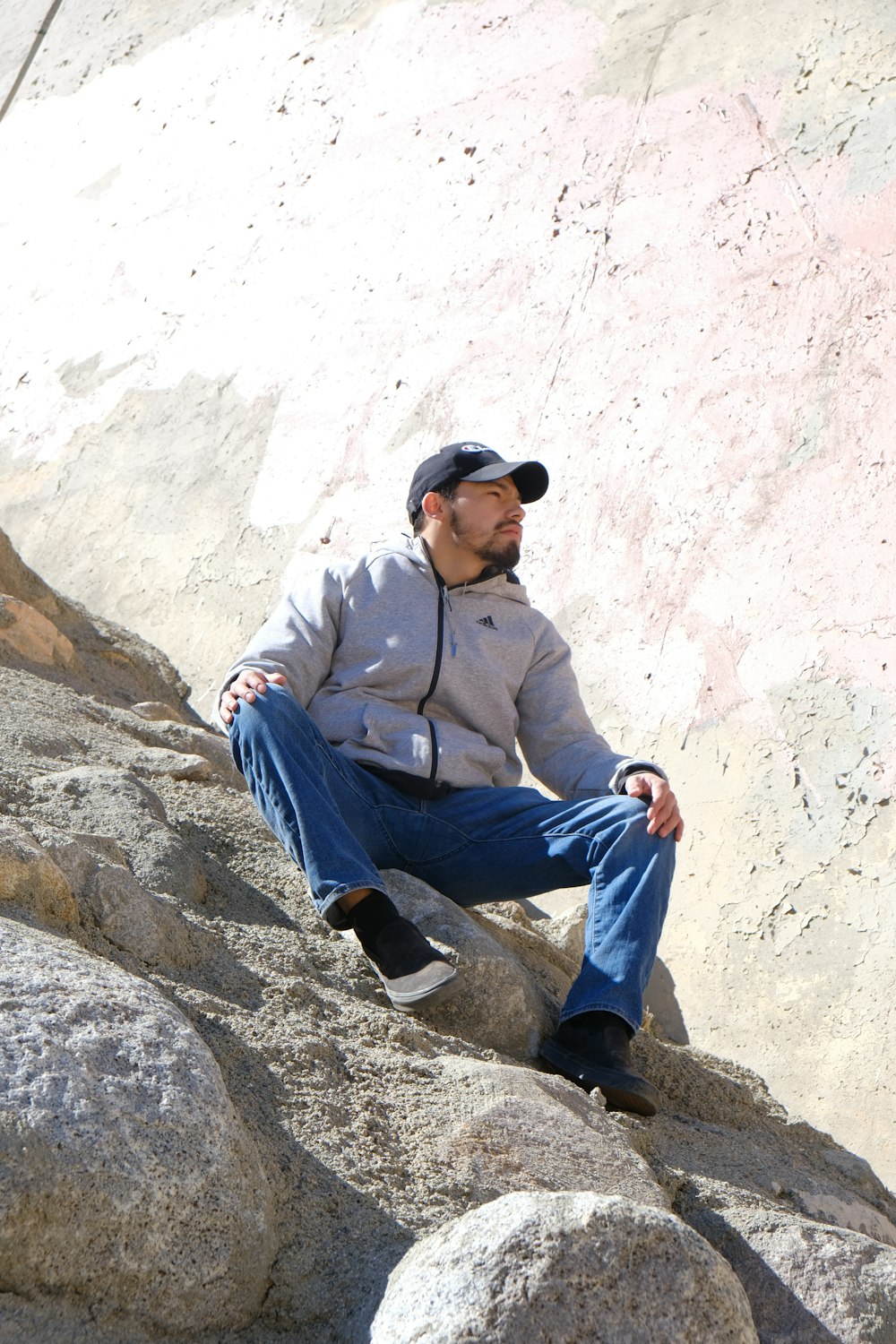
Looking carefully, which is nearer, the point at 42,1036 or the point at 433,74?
the point at 42,1036

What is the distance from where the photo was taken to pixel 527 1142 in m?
1.50

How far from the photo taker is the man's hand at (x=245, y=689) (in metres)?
2.01

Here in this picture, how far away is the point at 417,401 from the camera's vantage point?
13.0ft

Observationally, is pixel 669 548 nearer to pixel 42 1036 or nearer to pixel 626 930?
pixel 626 930

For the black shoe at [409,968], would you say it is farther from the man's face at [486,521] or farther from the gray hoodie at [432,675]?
the man's face at [486,521]

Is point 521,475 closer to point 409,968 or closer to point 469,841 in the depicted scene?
point 469,841

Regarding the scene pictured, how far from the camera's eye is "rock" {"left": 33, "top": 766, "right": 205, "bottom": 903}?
6.26 ft

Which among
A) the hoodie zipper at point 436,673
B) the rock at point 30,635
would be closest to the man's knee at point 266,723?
the hoodie zipper at point 436,673

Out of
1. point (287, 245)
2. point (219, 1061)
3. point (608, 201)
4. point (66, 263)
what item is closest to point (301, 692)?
point (219, 1061)

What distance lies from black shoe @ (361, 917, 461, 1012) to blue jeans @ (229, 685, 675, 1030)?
77 millimetres

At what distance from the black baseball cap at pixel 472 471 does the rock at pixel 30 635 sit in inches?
42.1

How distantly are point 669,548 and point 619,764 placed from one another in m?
1.14

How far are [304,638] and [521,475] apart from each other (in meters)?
0.53

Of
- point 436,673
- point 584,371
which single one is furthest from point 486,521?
point 584,371
